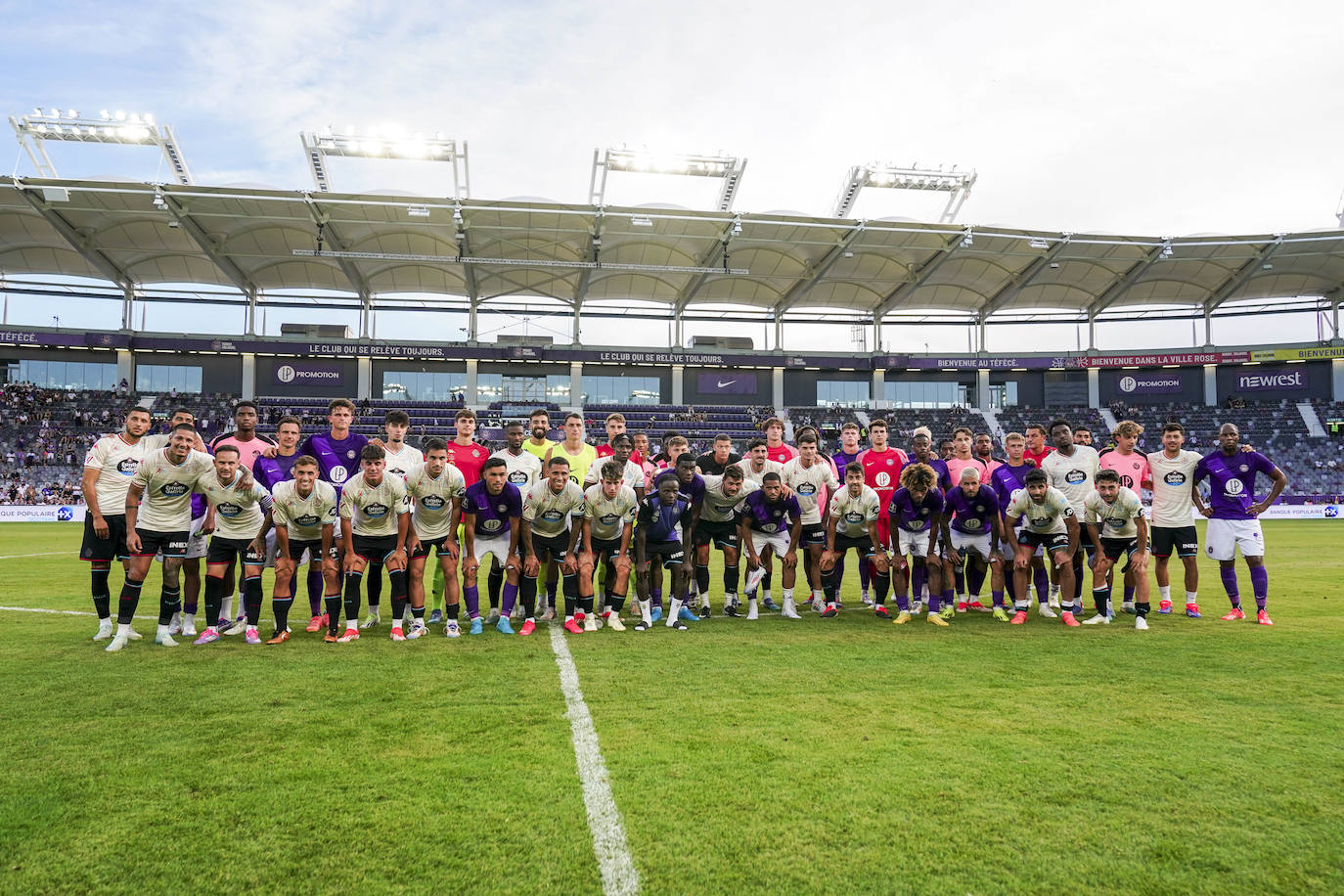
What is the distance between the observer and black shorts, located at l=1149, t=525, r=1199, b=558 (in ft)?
25.9

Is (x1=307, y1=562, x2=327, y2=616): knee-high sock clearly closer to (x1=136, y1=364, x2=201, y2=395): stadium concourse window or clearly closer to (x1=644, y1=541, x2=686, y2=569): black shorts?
(x1=644, y1=541, x2=686, y2=569): black shorts

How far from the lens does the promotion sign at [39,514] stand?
80.8 feet

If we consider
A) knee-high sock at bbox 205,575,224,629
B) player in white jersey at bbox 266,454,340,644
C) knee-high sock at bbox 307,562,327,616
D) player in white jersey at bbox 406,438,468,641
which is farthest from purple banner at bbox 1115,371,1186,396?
knee-high sock at bbox 205,575,224,629

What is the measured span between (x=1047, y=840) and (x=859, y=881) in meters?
0.85

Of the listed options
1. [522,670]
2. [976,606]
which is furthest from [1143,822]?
[976,606]

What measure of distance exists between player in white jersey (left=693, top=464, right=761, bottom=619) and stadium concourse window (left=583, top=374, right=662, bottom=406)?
1288 inches

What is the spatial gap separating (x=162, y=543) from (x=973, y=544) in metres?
8.08

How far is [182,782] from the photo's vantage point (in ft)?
10.8

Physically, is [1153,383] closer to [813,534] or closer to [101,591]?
[813,534]

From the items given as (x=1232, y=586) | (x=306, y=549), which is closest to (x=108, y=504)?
(x=306, y=549)

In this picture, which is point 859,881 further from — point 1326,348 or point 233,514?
point 1326,348

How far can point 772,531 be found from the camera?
8109mm

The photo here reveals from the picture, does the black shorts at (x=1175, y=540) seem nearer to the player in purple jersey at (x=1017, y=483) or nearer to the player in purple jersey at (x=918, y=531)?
the player in purple jersey at (x=1017, y=483)

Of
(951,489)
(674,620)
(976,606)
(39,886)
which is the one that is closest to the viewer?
(39,886)
